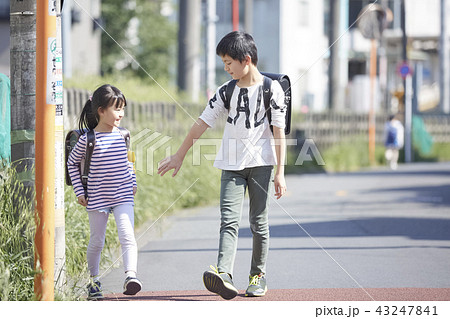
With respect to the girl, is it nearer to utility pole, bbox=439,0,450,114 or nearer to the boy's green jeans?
the boy's green jeans

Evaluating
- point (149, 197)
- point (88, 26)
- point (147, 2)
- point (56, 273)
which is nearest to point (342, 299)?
point (56, 273)

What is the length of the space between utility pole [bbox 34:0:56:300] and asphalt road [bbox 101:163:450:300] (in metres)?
0.98

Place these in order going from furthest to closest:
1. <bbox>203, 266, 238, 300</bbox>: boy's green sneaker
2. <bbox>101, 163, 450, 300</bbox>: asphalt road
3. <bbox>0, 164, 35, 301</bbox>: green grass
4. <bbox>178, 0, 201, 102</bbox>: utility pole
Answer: <bbox>178, 0, 201, 102</bbox>: utility pole < <bbox>101, 163, 450, 300</bbox>: asphalt road < <bbox>203, 266, 238, 300</bbox>: boy's green sneaker < <bbox>0, 164, 35, 301</bbox>: green grass

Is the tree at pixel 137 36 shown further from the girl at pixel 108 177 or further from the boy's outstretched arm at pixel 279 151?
the boy's outstretched arm at pixel 279 151

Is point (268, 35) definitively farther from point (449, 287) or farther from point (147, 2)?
point (449, 287)

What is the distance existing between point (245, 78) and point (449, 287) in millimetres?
1993

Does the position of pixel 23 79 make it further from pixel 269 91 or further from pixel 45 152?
pixel 269 91

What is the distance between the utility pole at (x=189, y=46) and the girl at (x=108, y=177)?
34.6ft

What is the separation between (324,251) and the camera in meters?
7.43

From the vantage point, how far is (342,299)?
17.3ft

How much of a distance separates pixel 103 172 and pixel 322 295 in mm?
1584

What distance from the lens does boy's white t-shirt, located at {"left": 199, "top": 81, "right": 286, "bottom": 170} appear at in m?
5.14

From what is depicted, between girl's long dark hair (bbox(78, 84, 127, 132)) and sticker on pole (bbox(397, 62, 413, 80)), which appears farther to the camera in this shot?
sticker on pole (bbox(397, 62, 413, 80))

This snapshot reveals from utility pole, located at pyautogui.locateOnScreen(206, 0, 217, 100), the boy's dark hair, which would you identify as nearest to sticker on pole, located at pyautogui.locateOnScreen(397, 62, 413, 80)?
utility pole, located at pyautogui.locateOnScreen(206, 0, 217, 100)
